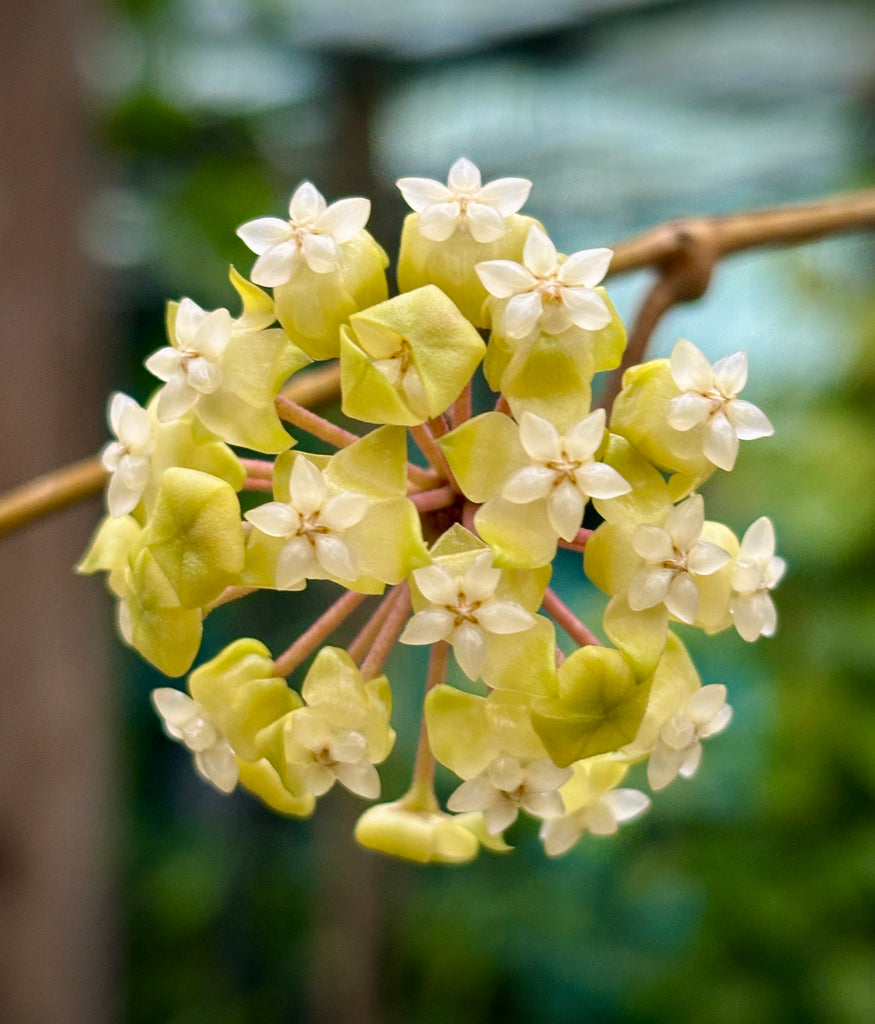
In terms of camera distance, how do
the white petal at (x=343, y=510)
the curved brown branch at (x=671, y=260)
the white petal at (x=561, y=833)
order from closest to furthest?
the white petal at (x=343, y=510)
the white petal at (x=561, y=833)
the curved brown branch at (x=671, y=260)

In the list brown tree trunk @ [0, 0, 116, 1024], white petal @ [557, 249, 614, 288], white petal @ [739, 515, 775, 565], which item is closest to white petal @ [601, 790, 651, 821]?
white petal @ [739, 515, 775, 565]

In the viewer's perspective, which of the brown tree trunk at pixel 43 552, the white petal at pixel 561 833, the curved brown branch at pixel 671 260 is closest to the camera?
the white petal at pixel 561 833

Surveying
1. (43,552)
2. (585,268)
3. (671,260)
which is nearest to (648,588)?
(585,268)

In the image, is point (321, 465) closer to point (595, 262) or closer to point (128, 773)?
point (595, 262)

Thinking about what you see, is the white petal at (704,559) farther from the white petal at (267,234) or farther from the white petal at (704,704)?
the white petal at (267,234)

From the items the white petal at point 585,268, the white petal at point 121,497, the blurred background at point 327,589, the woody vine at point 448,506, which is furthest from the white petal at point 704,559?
the blurred background at point 327,589

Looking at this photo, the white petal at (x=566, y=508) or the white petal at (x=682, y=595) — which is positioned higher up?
the white petal at (x=566, y=508)

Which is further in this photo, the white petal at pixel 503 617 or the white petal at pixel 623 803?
the white petal at pixel 623 803

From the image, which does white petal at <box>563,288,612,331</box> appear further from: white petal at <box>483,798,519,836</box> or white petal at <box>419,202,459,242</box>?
white petal at <box>483,798,519,836</box>

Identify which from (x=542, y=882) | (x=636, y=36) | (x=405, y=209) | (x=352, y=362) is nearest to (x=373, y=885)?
(x=542, y=882)
